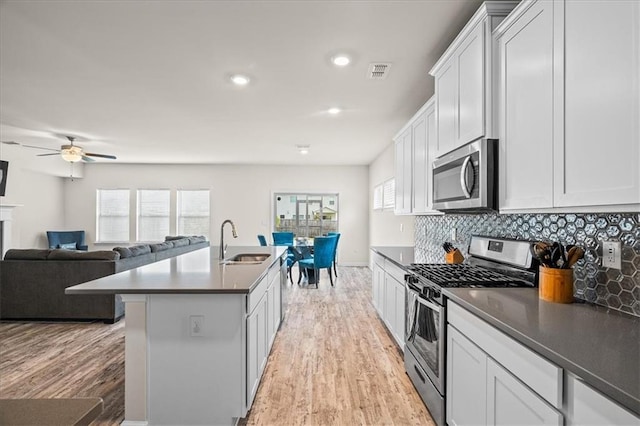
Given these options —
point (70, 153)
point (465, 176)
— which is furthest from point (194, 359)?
point (70, 153)

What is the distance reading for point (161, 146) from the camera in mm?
6500

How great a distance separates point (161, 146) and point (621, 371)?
7019 millimetres

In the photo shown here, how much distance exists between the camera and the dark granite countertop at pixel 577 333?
89 cm

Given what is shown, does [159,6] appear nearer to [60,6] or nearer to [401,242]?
[60,6]

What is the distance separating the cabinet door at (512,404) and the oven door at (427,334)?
515mm

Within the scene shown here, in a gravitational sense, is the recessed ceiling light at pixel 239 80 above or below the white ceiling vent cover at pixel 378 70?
below

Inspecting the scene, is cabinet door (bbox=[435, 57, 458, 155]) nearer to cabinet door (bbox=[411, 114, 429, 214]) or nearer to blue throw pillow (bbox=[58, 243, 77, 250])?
cabinet door (bbox=[411, 114, 429, 214])

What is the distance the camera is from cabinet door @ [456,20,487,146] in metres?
1.95

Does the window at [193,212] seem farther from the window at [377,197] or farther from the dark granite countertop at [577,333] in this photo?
the dark granite countertop at [577,333]

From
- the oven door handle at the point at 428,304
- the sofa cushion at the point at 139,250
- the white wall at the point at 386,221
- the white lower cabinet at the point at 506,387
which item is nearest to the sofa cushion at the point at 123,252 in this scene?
the sofa cushion at the point at 139,250

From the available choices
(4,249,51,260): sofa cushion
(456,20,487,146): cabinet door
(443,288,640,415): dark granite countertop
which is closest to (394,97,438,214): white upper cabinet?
(456,20,487,146): cabinet door

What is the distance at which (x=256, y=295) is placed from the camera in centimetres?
238

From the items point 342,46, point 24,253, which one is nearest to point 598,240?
point 342,46

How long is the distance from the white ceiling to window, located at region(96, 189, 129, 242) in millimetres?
3280
